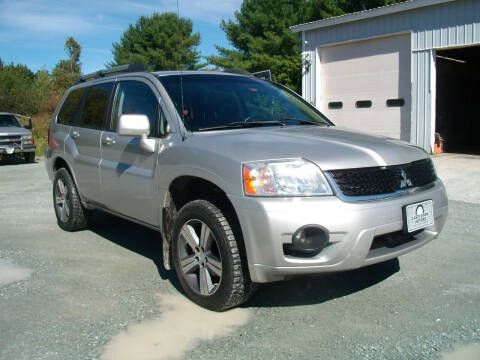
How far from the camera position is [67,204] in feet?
18.4

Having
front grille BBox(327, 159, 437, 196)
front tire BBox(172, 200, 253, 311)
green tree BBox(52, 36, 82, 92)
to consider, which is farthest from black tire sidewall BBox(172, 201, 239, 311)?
green tree BBox(52, 36, 82, 92)

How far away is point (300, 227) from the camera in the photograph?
113 inches

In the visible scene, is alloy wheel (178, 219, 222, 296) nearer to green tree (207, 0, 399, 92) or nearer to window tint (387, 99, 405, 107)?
window tint (387, 99, 405, 107)

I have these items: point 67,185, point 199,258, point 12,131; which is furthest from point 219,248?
point 12,131

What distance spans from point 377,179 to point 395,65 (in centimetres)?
1048

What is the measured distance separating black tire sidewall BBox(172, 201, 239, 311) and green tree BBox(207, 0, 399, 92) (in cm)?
1902

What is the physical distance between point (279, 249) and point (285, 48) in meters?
24.7

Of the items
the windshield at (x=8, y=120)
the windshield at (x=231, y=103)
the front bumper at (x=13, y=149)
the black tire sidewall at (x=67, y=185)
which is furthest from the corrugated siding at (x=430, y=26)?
the windshield at (x=8, y=120)

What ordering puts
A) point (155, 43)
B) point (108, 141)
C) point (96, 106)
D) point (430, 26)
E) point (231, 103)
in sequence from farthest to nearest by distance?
point (155, 43)
point (430, 26)
point (96, 106)
point (108, 141)
point (231, 103)

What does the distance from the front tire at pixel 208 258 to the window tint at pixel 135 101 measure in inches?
37.2

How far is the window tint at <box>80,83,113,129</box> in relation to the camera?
4879 millimetres

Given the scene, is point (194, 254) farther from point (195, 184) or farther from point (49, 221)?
A: point (49, 221)

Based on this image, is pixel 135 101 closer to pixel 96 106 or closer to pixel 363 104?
pixel 96 106

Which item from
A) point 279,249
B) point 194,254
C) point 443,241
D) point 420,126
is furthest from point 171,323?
point 420,126
